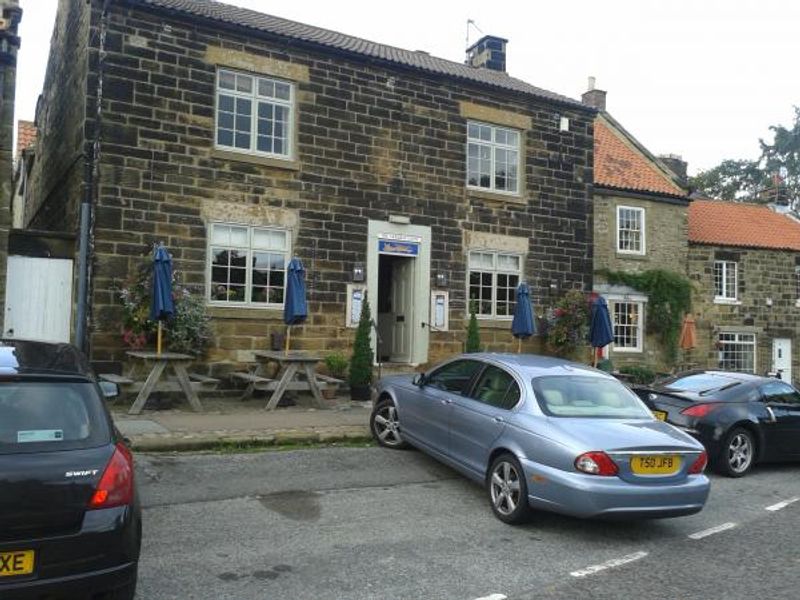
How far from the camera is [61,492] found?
12.4 ft

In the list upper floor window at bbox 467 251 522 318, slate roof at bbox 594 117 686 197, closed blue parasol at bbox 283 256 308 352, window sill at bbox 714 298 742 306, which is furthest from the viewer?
window sill at bbox 714 298 742 306

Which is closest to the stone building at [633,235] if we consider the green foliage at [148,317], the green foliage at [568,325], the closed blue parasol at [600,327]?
the green foliage at [568,325]

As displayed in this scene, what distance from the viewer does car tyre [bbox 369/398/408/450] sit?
9.34 meters

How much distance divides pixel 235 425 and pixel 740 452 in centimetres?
687

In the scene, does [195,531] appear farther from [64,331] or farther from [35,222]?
[35,222]

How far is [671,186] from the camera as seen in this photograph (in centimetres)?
2383

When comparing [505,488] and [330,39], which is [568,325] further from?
[505,488]

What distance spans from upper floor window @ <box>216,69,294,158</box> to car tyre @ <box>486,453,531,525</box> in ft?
29.2

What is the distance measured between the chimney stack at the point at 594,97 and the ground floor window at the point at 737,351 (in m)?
9.14

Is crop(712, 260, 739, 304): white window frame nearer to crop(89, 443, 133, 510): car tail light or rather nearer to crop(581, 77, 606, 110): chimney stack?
crop(581, 77, 606, 110): chimney stack

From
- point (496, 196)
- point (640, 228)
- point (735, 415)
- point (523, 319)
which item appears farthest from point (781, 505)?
point (640, 228)

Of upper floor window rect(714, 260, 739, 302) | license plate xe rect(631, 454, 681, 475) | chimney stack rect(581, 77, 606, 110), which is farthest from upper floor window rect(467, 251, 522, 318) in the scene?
chimney stack rect(581, 77, 606, 110)

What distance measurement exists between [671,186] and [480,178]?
10372mm

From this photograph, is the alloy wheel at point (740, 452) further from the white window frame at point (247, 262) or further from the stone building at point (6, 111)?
the stone building at point (6, 111)
